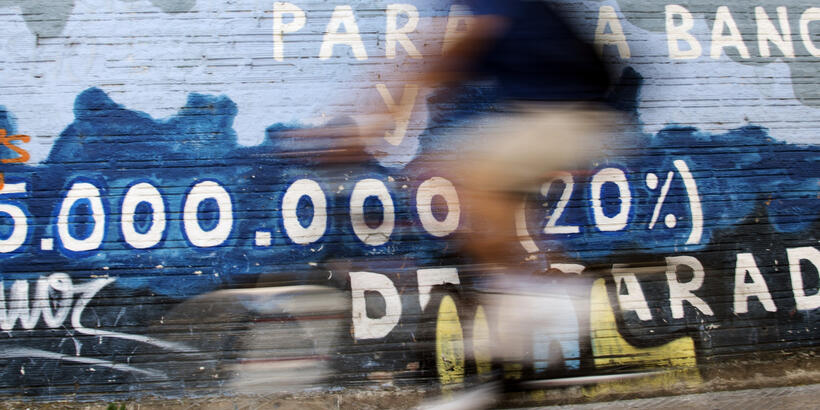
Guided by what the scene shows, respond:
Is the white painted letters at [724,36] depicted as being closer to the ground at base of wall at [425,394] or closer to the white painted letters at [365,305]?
the ground at base of wall at [425,394]

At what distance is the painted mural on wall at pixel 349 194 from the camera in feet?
12.6

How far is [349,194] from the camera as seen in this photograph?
4043 mm

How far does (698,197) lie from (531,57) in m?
2.50

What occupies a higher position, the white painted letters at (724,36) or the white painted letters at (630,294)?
the white painted letters at (724,36)

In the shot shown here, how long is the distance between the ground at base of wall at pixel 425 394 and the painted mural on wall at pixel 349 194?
99 mm

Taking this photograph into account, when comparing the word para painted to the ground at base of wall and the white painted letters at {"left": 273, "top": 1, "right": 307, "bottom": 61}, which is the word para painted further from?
the ground at base of wall

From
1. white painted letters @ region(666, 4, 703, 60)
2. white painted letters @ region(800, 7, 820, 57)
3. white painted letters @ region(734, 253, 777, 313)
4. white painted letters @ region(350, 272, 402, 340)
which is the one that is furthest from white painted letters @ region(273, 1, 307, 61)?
white painted letters @ region(800, 7, 820, 57)

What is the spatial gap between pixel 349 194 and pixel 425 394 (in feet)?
5.02

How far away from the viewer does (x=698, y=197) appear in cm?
424

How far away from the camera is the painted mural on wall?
384 cm

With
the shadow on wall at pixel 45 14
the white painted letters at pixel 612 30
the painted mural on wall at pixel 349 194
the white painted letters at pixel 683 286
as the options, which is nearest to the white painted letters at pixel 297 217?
the painted mural on wall at pixel 349 194

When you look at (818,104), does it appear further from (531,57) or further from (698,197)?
(531,57)

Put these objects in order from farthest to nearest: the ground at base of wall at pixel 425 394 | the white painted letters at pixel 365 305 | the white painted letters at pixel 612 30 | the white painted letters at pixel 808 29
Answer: the white painted letters at pixel 808 29, the white painted letters at pixel 612 30, the white painted letters at pixel 365 305, the ground at base of wall at pixel 425 394

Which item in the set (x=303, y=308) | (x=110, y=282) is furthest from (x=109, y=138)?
(x=303, y=308)
